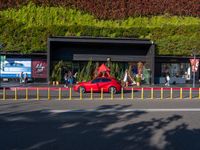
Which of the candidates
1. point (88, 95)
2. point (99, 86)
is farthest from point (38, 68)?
point (88, 95)

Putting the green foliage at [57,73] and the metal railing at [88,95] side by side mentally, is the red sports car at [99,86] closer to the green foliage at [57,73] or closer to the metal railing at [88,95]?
the metal railing at [88,95]

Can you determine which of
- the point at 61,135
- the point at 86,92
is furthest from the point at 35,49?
the point at 61,135

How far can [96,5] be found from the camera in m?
48.6

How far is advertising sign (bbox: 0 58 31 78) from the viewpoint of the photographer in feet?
149

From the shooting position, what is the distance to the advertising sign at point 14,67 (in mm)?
45562

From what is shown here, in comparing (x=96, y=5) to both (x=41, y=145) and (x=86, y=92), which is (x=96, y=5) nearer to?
(x=86, y=92)

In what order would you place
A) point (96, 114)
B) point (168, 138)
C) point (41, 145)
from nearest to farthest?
1. point (41, 145)
2. point (168, 138)
3. point (96, 114)

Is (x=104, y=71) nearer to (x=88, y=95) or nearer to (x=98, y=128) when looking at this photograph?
(x=88, y=95)

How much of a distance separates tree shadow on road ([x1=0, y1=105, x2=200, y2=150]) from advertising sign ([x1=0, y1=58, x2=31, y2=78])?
27768mm

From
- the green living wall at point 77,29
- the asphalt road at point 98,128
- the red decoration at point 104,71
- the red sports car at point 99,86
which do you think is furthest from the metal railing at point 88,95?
the green living wall at point 77,29

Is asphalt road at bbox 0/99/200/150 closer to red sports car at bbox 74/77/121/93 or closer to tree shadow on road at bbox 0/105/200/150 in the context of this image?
tree shadow on road at bbox 0/105/200/150

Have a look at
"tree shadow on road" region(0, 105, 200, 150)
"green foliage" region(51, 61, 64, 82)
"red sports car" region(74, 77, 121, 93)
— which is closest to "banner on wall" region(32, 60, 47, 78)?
"green foliage" region(51, 61, 64, 82)

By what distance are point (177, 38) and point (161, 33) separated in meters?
1.78

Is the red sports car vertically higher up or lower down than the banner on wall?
lower down
